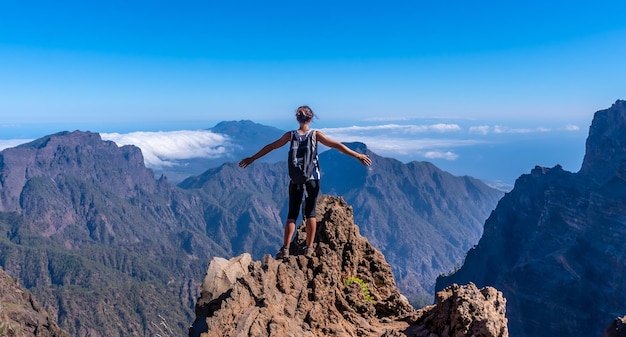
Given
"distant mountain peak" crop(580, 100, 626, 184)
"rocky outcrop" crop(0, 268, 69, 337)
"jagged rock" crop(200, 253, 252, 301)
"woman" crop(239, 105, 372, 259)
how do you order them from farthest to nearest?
"distant mountain peak" crop(580, 100, 626, 184) < "rocky outcrop" crop(0, 268, 69, 337) < "jagged rock" crop(200, 253, 252, 301) < "woman" crop(239, 105, 372, 259)

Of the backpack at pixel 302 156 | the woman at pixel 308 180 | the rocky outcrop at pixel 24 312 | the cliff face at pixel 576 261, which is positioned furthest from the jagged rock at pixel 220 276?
the cliff face at pixel 576 261

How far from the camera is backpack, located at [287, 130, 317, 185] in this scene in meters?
11.9

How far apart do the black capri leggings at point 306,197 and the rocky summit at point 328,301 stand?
1.18 meters

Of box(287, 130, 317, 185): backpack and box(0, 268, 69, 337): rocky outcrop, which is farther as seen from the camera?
→ box(0, 268, 69, 337): rocky outcrop

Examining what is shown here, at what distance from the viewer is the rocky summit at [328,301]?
9.63m

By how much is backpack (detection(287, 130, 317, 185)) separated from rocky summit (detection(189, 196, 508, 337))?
7.21 feet

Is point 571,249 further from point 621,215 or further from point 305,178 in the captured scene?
point 305,178

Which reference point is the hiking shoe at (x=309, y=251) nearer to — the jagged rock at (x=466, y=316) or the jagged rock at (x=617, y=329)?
the jagged rock at (x=466, y=316)

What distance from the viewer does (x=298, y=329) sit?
10016mm

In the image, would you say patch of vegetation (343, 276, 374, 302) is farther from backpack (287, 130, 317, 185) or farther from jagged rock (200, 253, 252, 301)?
backpack (287, 130, 317, 185)

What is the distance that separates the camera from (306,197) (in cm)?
1259

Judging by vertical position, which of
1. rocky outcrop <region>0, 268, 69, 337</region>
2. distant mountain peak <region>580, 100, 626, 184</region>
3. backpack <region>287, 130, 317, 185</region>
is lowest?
rocky outcrop <region>0, 268, 69, 337</region>

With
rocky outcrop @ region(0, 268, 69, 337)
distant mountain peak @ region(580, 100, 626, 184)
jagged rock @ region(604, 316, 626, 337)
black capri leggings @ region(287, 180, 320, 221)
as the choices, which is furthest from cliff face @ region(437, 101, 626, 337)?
black capri leggings @ region(287, 180, 320, 221)

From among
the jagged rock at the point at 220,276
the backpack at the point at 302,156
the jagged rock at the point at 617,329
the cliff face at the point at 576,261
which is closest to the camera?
the backpack at the point at 302,156
